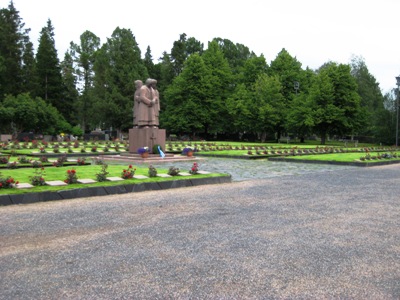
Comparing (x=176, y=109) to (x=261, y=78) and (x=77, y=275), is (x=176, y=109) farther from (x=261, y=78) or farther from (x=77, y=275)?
(x=77, y=275)

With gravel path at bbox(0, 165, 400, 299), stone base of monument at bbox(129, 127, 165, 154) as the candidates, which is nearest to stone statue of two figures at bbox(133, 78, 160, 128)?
stone base of monument at bbox(129, 127, 165, 154)

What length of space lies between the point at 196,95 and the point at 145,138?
37.2 m

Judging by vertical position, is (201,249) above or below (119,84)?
below

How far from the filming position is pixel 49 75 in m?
63.5

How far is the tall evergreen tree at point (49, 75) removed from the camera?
6238cm

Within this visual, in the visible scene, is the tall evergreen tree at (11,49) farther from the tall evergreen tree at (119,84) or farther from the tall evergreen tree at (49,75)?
the tall evergreen tree at (119,84)

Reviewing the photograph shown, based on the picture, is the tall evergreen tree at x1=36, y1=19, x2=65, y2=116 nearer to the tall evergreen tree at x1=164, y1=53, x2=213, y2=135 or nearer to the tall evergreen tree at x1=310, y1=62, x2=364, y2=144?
the tall evergreen tree at x1=164, y1=53, x2=213, y2=135

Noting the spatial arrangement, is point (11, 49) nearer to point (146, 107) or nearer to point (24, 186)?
point (146, 107)

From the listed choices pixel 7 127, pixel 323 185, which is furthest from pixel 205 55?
pixel 323 185

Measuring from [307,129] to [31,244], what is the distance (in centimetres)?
5114

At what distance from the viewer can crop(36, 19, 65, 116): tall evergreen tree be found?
62.4m

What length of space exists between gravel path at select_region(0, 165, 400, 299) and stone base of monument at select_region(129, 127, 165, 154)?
42.0ft

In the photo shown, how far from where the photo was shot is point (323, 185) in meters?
12.3

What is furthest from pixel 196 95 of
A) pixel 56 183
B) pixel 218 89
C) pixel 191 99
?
pixel 56 183
